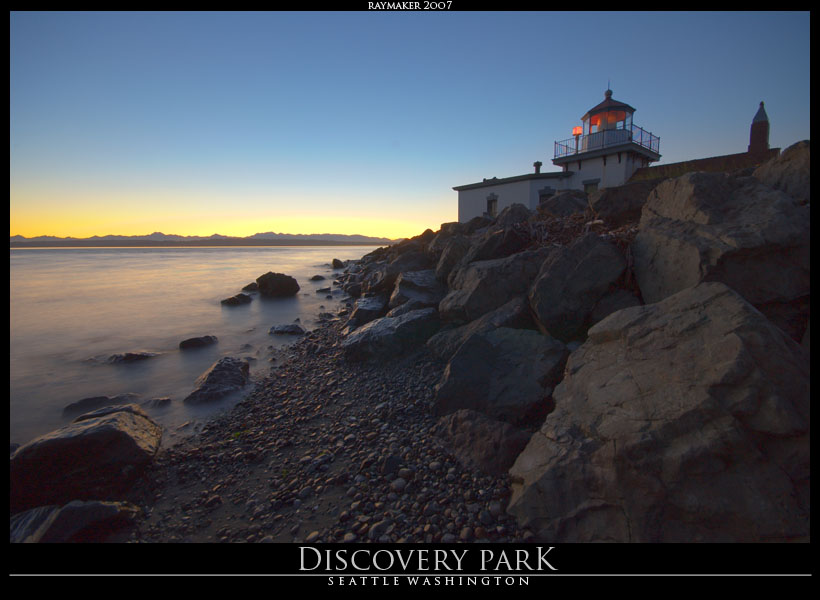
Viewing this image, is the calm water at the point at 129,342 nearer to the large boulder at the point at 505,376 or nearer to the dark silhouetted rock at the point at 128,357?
the dark silhouetted rock at the point at 128,357

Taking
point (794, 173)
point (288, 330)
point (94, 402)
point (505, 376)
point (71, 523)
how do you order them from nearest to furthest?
point (71, 523) < point (505, 376) < point (794, 173) < point (94, 402) < point (288, 330)

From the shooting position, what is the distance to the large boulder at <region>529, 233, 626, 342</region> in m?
4.54

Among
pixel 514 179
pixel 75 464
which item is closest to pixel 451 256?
pixel 75 464

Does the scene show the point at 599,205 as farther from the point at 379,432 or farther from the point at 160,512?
the point at 160,512

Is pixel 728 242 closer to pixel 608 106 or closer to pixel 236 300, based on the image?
pixel 236 300

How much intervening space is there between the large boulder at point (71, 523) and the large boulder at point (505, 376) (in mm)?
3142

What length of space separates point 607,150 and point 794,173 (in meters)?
18.4

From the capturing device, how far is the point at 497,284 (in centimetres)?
577

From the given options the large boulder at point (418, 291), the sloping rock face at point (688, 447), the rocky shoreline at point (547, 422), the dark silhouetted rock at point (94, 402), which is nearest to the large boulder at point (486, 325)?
the rocky shoreline at point (547, 422)

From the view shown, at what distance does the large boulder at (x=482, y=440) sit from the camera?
309 cm

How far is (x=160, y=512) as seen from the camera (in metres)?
3.35

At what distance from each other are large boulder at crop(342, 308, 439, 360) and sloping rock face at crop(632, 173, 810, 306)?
322cm
